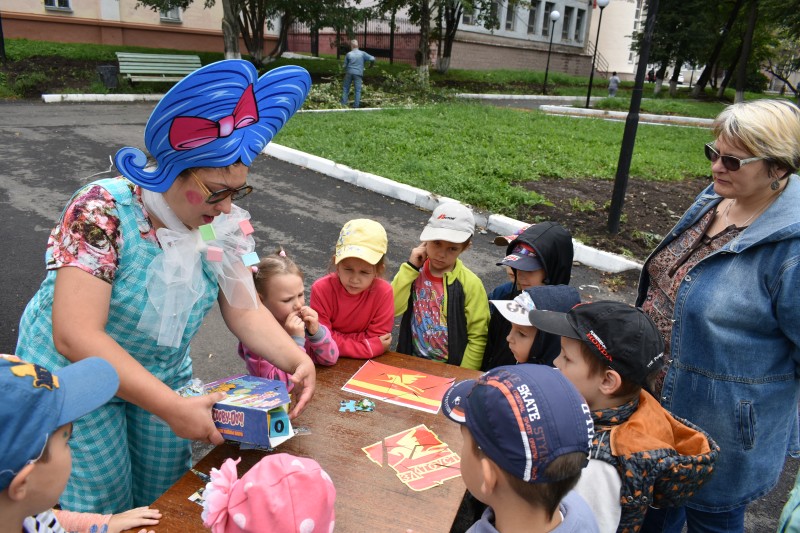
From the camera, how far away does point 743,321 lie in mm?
2096

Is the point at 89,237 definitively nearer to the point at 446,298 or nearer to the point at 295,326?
the point at 295,326

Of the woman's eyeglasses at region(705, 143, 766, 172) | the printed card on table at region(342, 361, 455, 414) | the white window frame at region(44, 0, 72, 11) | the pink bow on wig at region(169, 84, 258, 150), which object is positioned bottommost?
the printed card on table at region(342, 361, 455, 414)

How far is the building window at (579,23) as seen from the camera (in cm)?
4119

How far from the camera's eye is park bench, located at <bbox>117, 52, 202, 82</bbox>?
16375mm

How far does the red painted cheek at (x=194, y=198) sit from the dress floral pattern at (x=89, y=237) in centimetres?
21

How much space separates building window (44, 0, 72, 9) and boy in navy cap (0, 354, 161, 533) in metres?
22.9

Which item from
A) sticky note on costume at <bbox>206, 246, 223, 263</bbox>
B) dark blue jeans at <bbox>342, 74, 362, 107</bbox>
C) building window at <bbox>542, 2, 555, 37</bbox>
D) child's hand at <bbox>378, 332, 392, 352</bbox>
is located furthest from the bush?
building window at <bbox>542, 2, 555, 37</bbox>

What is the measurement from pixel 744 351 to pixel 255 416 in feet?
5.77

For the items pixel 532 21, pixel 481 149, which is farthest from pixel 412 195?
pixel 532 21

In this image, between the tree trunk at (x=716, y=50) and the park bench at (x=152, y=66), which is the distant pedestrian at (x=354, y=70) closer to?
the park bench at (x=152, y=66)

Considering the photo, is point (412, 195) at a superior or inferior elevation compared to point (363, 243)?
inferior

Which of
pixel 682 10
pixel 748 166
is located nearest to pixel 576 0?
pixel 682 10

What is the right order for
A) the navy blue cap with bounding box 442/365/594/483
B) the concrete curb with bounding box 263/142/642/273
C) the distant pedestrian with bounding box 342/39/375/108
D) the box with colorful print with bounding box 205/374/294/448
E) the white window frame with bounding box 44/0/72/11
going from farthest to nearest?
1. the white window frame with bounding box 44/0/72/11
2. the distant pedestrian with bounding box 342/39/375/108
3. the concrete curb with bounding box 263/142/642/273
4. the box with colorful print with bounding box 205/374/294/448
5. the navy blue cap with bounding box 442/365/594/483

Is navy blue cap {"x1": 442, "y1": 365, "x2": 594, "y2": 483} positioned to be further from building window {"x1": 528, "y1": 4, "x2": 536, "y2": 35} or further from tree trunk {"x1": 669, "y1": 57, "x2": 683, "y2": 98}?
building window {"x1": 528, "y1": 4, "x2": 536, "y2": 35}
